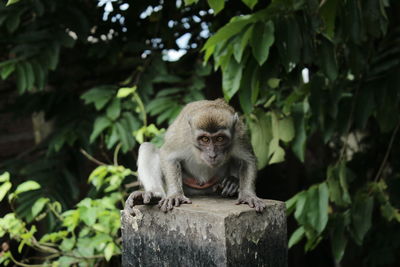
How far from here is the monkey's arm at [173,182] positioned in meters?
3.04

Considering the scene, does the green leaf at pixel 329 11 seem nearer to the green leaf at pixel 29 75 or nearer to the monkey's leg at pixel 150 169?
the monkey's leg at pixel 150 169

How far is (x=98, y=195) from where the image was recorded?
5.30 m

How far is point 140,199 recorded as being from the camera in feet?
10.4

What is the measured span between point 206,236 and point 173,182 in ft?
3.35

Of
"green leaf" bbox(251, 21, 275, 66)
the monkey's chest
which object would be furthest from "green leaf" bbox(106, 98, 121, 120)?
"green leaf" bbox(251, 21, 275, 66)

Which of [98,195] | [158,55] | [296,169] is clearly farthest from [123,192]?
[296,169]

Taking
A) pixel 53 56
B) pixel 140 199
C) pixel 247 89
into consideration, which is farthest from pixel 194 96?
pixel 140 199

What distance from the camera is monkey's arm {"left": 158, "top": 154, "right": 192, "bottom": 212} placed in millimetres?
3044

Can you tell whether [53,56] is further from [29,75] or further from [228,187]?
[228,187]

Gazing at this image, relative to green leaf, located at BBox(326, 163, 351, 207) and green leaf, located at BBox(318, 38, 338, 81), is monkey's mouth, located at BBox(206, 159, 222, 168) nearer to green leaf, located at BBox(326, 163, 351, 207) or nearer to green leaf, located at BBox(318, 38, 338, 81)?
green leaf, located at BBox(318, 38, 338, 81)

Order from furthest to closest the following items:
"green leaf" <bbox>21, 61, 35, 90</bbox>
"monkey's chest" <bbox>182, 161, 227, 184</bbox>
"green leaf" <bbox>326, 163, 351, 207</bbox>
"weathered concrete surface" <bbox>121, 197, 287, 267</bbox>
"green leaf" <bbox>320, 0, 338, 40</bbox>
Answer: "green leaf" <bbox>21, 61, 35, 90</bbox>
"green leaf" <bbox>326, 163, 351, 207</bbox>
"monkey's chest" <bbox>182, 161, 227, 184</bbox>
"green leaf" <bbox>320, 0, 338, 40</bbox>
"weathered concrete surface" <bbox>121, 197, 287, 267</bbox>

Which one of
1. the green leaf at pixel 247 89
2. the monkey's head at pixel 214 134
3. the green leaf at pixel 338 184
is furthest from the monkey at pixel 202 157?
the green leaf at pixel 338 184

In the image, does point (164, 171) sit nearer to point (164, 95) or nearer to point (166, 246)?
point (166, 246)

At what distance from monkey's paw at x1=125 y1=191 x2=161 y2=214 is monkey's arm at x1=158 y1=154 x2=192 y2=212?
0.19 feet
